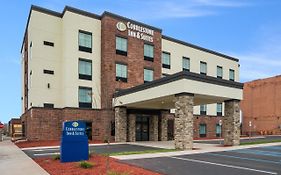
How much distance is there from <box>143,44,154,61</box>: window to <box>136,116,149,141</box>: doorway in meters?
7.92

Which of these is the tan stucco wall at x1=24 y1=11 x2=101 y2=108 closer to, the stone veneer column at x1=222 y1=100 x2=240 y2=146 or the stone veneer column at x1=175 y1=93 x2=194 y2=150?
the stone veneer column at x1=175 y1=93 x2=194 y2=150

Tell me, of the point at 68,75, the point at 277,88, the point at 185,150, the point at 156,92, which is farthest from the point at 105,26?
the point at 277,88

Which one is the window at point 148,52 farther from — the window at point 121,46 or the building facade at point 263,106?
the building facade at point 263,106

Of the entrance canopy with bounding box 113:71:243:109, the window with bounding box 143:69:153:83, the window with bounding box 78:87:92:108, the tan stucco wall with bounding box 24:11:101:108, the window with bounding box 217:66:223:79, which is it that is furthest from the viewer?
the window with bounding box 217:66:223:79

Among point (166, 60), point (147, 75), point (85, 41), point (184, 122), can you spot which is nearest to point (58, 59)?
point (85, 41)

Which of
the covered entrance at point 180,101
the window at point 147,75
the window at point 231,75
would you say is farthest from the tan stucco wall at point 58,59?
the window at point 231,75

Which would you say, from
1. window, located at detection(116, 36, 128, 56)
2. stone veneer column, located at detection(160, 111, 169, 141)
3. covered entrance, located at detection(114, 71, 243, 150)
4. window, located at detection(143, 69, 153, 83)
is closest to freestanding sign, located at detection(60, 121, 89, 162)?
covered entrance, located at detection(114, 71, 243, 150)

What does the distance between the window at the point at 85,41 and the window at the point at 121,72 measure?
3.93 metres

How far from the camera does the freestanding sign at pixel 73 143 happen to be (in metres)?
14.7

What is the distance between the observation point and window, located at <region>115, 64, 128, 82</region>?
3409 cm

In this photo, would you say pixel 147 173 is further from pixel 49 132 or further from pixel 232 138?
pixel 49 132

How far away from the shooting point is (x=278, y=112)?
178ft

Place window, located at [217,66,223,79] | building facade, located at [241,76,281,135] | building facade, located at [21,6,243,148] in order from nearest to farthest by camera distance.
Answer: building facade, located at [21,6,243,148], window, located at [217,66,223,79], building facade, located at [241,76,281,135]

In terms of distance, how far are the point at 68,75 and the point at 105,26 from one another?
23.9ft
